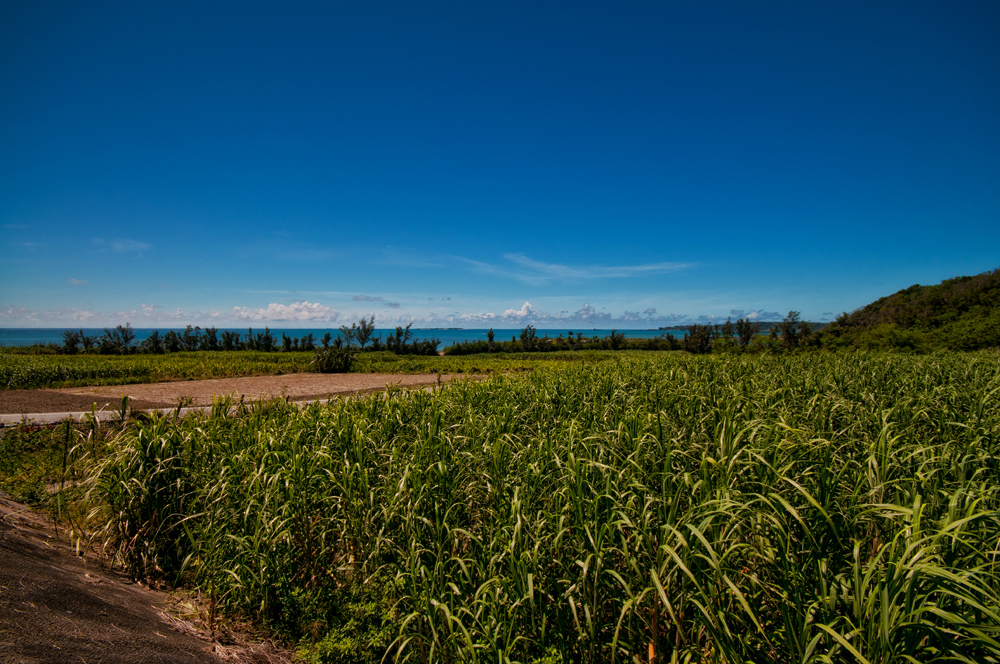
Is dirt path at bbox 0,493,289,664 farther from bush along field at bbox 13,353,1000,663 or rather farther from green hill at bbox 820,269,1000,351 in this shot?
green hill at bbox 820,269,1000,351

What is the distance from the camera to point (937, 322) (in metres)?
24.9

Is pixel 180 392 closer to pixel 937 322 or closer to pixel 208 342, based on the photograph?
pixel 208 342

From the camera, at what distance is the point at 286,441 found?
177 inches

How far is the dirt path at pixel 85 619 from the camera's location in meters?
2.32

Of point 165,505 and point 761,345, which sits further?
point 761,345

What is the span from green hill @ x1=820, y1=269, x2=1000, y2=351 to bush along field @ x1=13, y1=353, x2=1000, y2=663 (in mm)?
22681

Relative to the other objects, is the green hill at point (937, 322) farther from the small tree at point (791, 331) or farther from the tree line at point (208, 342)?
the tree line at point (208, 342)

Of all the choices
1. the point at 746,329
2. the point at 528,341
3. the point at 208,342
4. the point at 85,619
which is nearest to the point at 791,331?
the point at 746,329

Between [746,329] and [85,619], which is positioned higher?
[746,329]

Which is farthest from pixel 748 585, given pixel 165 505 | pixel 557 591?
pixel 165 505

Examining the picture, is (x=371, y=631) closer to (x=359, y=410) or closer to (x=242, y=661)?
(x=242, y=661)

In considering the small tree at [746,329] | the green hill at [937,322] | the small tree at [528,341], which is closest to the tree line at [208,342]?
the small tree at [528,341]

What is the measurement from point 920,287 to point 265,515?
51.6m

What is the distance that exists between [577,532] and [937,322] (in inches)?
1342
